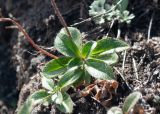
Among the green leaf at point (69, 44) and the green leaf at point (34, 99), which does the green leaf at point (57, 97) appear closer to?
the green leaf at point (34, 99)

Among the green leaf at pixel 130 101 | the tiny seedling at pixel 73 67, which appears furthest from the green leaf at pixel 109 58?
the green leaf at pixel 130 101

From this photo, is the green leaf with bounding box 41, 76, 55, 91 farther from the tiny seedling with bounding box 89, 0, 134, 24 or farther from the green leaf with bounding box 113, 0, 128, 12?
the green leaf with bounding box 113, 0, 128, 12

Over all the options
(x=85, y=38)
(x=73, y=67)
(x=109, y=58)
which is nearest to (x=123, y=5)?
(x=85, y=38)

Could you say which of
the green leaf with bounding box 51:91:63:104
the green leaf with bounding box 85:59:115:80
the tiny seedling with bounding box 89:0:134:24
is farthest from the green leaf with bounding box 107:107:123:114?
the tiny seedling with bounding box 89:0:134:24

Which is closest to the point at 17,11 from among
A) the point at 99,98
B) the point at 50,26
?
the point at 50,26

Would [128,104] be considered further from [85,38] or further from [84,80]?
[85,38]

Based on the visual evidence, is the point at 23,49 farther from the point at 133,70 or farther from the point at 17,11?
the point at 133,70
